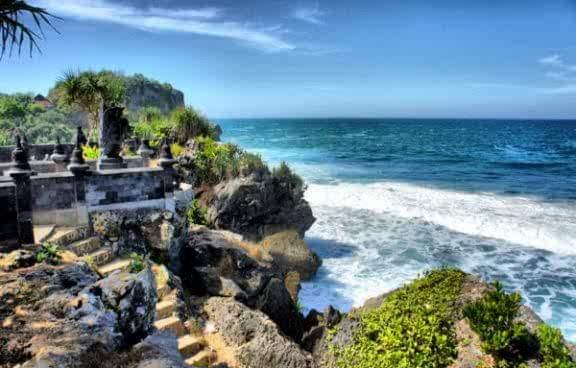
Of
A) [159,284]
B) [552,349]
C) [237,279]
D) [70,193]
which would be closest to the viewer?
[552,349]

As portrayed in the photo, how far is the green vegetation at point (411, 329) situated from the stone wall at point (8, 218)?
725 cm

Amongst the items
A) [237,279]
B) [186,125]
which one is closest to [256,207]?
[237,279]

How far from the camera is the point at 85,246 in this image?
33.2 ft

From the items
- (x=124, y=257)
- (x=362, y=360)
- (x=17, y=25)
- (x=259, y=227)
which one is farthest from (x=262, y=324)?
Answer: (x=259, y=227)

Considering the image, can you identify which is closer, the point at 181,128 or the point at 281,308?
the point at 281,308

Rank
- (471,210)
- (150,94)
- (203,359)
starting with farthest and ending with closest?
1. (150,94)
2. (471,210)
3. (203,359)

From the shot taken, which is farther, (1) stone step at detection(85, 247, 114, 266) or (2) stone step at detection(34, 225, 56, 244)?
(1) stone step at detection(85, 247, 114, 266)

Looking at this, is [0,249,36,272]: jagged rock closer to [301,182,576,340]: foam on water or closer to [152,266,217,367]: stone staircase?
[152,266,217,367]: stone staircase

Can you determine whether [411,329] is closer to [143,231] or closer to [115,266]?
[115,266]

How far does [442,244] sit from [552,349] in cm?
1481

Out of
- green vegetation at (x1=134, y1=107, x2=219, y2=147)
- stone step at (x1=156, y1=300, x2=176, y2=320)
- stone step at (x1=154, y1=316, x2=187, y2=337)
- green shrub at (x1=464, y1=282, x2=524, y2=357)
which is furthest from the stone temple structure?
green vegetation at (x1=134, y1=107, x2=219, y2=147)

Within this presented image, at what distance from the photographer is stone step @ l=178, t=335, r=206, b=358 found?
341 inches

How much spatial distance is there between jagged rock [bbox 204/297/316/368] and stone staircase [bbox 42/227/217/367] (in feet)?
2.38

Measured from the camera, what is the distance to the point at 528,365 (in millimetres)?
6504
